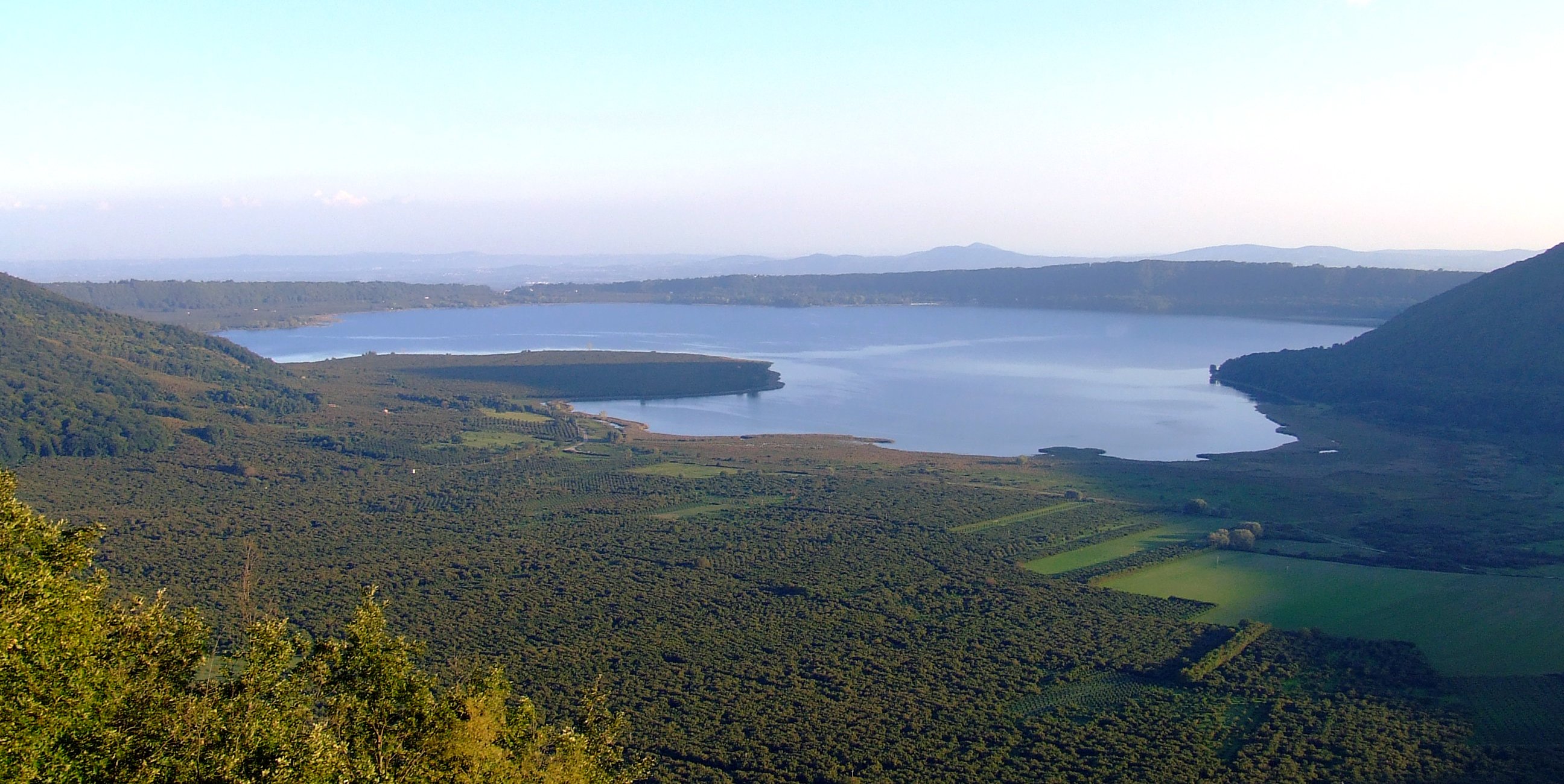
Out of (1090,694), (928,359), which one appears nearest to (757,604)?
(1090,694)

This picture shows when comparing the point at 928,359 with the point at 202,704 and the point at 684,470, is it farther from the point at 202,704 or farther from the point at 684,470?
the point at 202,704

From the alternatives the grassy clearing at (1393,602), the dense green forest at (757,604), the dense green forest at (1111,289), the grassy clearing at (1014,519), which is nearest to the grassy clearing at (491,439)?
the dense green forest at (757,604)

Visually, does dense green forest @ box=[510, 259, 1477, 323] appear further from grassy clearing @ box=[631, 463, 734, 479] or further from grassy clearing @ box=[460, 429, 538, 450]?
grassy clearing @ box=[460, 429, 538, 450]

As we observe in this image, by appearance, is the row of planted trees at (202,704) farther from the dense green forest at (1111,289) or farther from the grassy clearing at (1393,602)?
the dense green forest at (1111,289)

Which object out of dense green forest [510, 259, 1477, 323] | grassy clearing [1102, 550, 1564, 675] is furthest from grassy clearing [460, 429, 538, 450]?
dense green forest [510, 259, 1477, 323]

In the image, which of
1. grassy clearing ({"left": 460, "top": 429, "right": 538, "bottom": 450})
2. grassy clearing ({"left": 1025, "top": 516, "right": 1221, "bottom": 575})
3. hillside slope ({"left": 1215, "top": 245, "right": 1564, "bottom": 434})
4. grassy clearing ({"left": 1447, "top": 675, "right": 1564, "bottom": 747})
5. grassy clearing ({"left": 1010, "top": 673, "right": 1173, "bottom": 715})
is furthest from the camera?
hillside slope ({"left": 1215, "top": 245, "right": 1564, "bottom": 434})

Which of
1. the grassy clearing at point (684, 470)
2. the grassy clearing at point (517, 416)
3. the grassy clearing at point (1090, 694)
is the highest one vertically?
the grassy clearing at point (517, 416)
